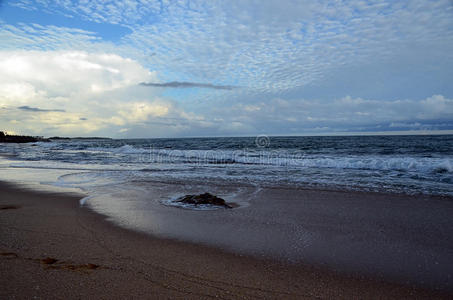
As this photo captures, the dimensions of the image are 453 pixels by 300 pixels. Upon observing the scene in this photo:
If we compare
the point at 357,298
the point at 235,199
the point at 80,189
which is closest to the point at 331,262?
the point at 357,298

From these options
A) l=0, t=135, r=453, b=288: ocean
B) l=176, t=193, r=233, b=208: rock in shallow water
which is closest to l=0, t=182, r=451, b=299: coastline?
l=0, t=135, r=453, b=288: ocean

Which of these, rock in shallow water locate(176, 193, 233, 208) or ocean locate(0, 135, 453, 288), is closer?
ocean locate(0, 135, 453, 288)

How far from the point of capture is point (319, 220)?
4621 millimetres

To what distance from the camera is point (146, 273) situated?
8.55 feet

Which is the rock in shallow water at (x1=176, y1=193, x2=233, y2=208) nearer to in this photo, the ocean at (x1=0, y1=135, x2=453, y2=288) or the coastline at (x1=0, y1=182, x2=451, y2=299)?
the ocean at (x1=0, y1=135, x2=453, y2=288)

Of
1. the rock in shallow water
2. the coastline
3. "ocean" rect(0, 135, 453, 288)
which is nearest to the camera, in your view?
the coastline

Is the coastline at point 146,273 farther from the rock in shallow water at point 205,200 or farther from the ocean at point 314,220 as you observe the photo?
the rock in shallow water at point 205,200

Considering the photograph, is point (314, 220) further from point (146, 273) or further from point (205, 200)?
point (146, 273)

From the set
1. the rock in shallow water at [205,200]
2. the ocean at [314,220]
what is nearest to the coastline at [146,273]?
the ocean at [314,220]

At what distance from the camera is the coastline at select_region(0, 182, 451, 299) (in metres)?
2.31

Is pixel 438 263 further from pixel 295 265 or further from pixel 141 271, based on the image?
pixel 141 271

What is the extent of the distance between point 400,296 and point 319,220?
2.28 metres

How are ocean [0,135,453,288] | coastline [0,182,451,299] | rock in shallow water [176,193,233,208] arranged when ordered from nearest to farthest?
coastline [0,182,451,299]
ocean [0,135,453,288]
rock in shallow water [176,193,233,208]

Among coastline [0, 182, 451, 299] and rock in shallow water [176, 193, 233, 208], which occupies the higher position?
rock in shallow water [176, 193, 233, 208]
